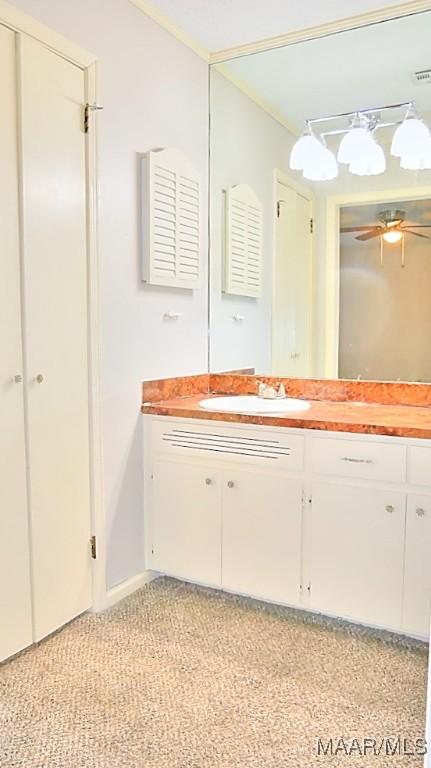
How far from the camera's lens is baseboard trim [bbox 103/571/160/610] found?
2.36 metres

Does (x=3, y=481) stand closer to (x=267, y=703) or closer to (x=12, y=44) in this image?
(x=267, y=703)

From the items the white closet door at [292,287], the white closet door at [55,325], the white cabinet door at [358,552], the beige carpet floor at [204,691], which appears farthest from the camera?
the white closet door at [292,287]

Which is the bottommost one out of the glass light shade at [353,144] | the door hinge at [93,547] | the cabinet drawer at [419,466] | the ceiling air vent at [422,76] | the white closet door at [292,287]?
the door hinge at [93,547]

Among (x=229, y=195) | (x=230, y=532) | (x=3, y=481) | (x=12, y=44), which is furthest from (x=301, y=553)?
(x=12, y=44)

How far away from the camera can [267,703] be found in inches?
68.9

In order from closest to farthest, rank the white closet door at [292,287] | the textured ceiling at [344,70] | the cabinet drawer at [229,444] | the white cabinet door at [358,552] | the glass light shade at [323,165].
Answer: the white cabinet door at [358,552]
the cabinet drawer at [229,444]
the textured ceiling at [344,70]
the glass light shade at [323,165]
the white closet door at [292,287]

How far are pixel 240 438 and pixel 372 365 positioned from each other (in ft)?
2.54

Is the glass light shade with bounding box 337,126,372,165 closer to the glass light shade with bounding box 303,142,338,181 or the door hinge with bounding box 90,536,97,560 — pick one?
the glass light shade with bounding box 303,142,338,181

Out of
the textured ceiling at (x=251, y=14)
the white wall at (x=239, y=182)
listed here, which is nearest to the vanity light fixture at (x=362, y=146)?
the white wall at (x=239, y=182)

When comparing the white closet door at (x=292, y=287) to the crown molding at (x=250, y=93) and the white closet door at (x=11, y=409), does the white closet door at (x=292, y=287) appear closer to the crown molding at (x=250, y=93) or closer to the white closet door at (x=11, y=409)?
the crown molding at (x=250, y=93)

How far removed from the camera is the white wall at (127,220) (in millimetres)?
2203

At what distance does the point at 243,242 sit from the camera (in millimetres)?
2996

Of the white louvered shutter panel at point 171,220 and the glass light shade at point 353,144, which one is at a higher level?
the glass light shade at point 353,144

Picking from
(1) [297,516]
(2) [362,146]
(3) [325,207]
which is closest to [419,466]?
(1) [297,516]
